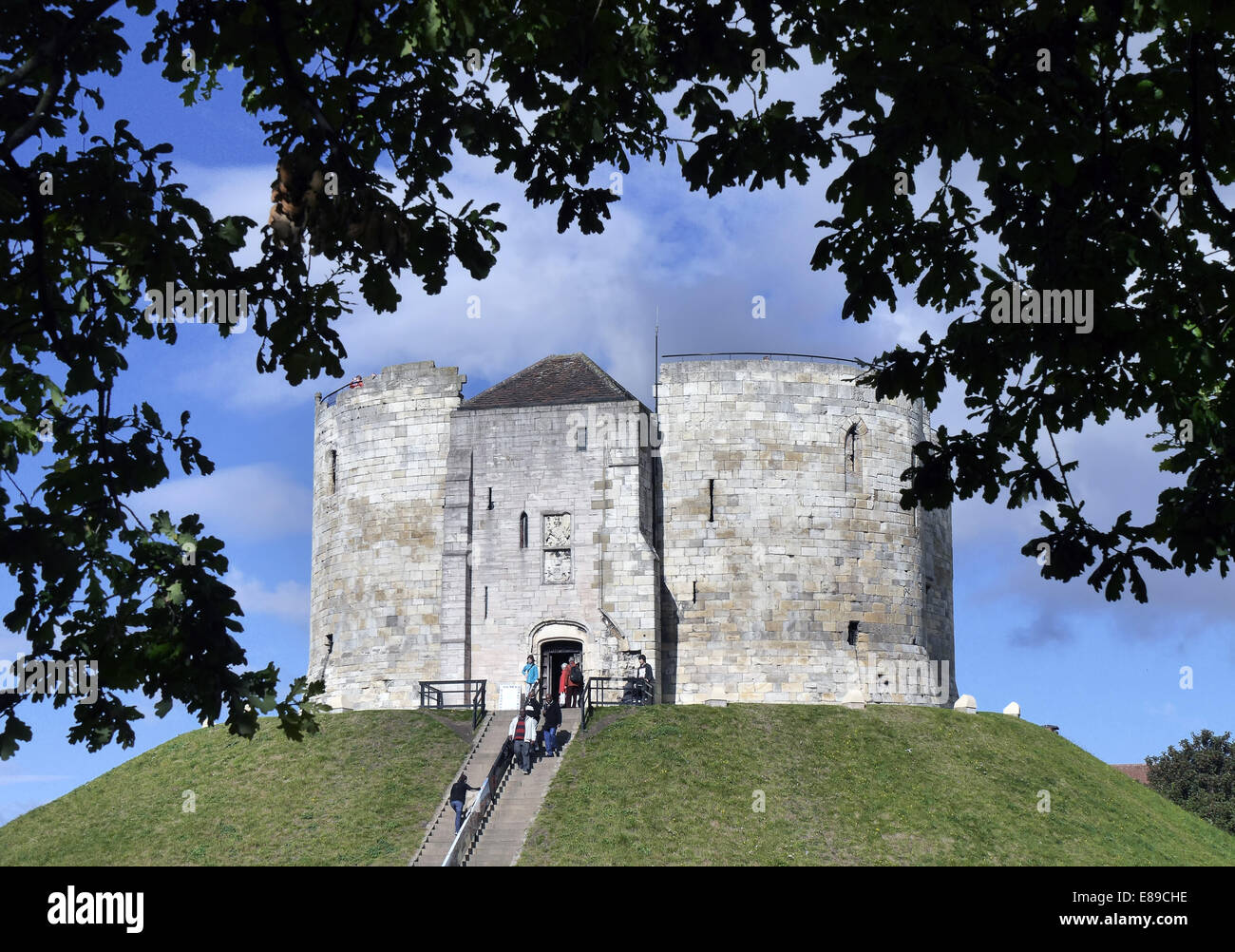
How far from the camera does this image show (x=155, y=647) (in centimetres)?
947

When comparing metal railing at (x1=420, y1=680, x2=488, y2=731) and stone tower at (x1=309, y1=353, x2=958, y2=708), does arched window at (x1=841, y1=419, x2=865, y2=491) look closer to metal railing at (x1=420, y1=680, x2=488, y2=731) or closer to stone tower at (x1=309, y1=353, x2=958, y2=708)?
stone tower at (x1=309, y1=353, x2=958, y2=708)

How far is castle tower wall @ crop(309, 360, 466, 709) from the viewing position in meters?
40.1

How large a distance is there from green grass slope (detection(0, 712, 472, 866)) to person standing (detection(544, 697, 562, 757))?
2094 millimetres

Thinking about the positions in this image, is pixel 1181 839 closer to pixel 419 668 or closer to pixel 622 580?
pixel 622 580

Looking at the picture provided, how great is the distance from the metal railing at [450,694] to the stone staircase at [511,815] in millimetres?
4400

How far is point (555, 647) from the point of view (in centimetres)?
3866

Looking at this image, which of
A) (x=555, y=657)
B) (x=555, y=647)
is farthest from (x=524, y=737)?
(x=555, y=657)

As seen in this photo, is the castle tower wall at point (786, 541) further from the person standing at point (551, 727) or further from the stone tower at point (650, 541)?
the person standing at point (551, 727)

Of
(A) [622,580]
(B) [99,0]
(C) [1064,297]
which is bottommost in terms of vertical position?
(A) [622,580]

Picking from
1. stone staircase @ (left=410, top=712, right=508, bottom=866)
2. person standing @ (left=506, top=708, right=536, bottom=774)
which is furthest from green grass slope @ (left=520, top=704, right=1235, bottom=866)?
stone staircase @ (left=410, top=712, right=508, bottom=866)

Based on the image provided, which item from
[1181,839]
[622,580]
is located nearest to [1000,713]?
[1181,839]

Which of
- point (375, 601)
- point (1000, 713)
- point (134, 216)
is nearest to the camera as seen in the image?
point (134, 216)

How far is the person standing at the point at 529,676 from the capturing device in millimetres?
36531
